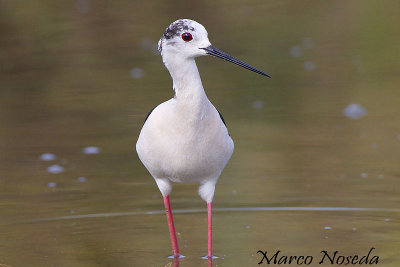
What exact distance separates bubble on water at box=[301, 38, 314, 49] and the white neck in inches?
267

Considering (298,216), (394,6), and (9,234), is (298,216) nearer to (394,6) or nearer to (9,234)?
(9,234)

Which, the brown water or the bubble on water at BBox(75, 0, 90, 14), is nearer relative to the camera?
the brown water

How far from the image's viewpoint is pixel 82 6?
551 inches

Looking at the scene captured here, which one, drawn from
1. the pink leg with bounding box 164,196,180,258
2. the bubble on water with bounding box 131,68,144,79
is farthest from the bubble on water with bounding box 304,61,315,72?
the pink leg with bounding box 164,196,180,258

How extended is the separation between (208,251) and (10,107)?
4.73 meters

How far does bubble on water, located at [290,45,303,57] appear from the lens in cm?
1144

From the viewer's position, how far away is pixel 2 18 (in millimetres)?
13062

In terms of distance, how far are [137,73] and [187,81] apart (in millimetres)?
5806

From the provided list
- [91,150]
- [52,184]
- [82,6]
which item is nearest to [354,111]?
[91,150]

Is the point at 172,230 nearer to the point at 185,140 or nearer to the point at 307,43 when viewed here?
the point at 185,140

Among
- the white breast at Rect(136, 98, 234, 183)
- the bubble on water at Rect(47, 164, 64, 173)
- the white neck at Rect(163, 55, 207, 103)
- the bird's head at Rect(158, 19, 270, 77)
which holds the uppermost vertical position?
the bubble on water at Rect(47, 164, 64, 173)

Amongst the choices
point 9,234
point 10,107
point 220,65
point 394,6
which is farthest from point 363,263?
point 394,6

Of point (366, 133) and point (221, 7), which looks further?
point (221, 7)

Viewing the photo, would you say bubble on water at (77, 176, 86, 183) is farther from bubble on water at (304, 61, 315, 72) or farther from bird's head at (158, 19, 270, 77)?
bubble on water at (304, 61, 315, 72)
